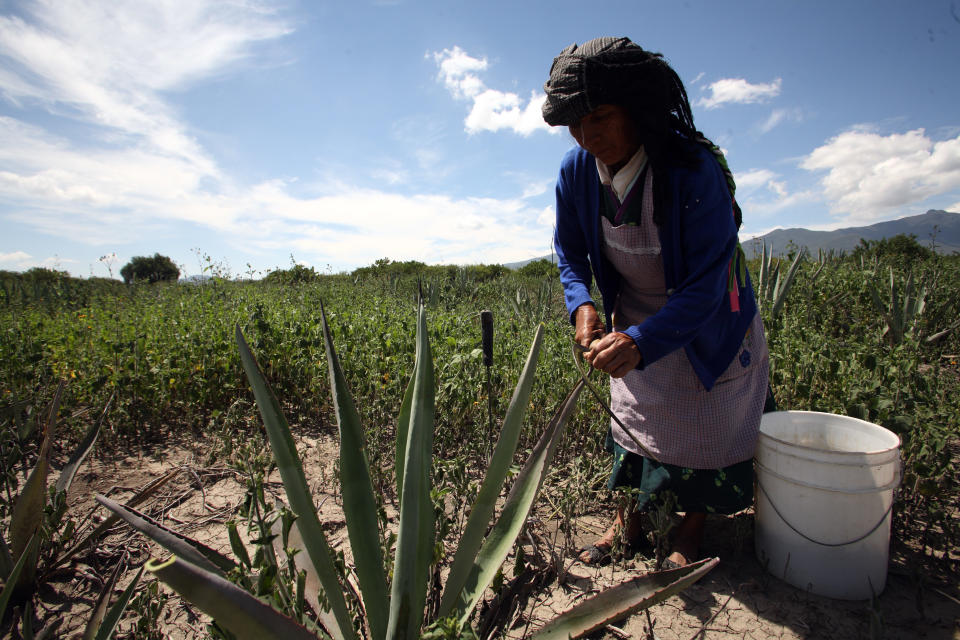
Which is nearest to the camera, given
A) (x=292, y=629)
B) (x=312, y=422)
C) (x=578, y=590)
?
(x=292, y=629)

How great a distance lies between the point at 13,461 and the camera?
1632mm

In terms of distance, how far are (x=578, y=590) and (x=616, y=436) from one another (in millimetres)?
573

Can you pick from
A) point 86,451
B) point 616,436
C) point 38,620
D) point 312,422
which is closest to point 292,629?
point 38,620

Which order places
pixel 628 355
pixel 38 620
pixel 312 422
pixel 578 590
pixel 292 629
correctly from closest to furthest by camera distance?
pixel 292 629
pixel 628 355
pixel 38 620
pixel 578 590
pixel 312 422

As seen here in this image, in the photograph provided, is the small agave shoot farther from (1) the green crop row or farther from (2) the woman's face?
(2) the woman's face

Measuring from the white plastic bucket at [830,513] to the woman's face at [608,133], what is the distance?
3.63 feet

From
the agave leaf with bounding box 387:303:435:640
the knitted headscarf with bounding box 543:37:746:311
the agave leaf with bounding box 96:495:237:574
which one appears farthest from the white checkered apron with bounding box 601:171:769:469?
the agave leaf with bounding box 96:495:237:574

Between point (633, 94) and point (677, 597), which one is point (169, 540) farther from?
point (633, 94)

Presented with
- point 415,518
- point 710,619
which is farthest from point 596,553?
point 415,518

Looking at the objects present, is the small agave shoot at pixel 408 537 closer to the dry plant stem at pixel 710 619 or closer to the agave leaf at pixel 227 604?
the agave leaf at pixel 227 604

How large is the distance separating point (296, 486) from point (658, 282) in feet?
4.25

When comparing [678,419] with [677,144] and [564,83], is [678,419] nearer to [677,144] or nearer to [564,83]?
[677,144]

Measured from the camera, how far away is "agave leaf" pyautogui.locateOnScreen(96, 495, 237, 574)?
98 centimetres

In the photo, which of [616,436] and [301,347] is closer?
[616,436]
